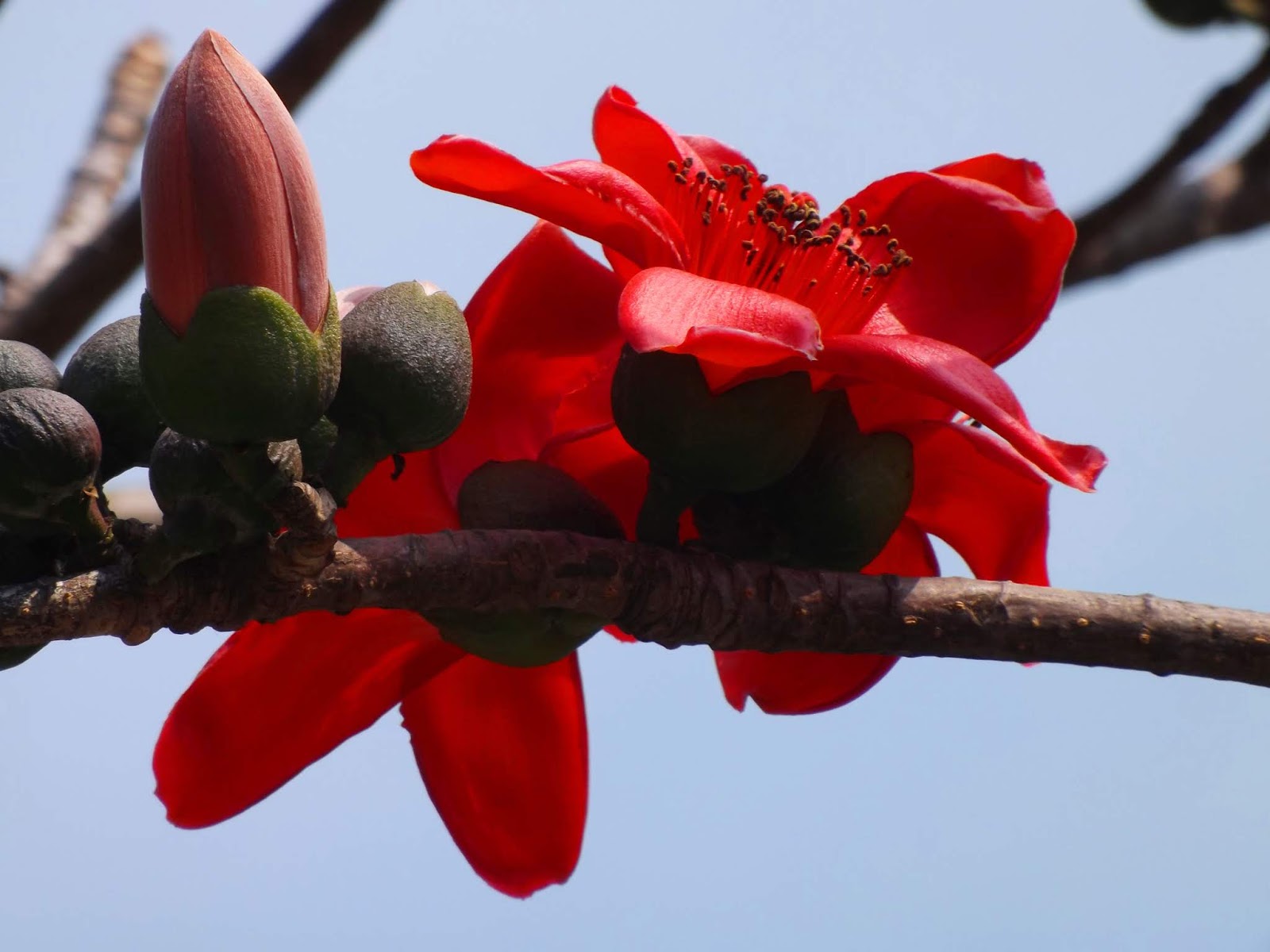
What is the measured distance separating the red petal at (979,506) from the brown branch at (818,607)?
0.15 m

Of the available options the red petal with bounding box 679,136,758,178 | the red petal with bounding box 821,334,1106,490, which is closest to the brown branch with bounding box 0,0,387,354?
the red petal with bounding box 679,136,758,178

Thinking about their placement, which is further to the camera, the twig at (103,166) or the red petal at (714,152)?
the twig at (103,166)

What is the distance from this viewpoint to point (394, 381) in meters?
1.00

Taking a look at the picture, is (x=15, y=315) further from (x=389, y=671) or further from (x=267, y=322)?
(x=267, y=322)

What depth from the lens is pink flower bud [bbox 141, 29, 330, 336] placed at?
0.91 m

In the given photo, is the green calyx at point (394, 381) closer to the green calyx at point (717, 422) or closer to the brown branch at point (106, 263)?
the green calyx at point (717, 422)

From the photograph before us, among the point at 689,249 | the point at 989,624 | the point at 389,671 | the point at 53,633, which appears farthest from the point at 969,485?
the point at 53,633

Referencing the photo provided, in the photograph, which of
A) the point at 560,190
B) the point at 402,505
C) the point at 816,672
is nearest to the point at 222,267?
the point at 560,190

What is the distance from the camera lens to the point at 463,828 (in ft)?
4.57

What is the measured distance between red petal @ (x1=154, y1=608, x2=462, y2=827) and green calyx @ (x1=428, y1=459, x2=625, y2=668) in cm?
11

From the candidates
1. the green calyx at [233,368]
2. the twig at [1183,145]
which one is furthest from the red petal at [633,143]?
the twig at [1183,145]

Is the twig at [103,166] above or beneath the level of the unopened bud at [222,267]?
beneath

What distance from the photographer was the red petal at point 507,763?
1.37m

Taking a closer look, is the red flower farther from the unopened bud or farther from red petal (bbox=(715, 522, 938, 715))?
the unopened bud
